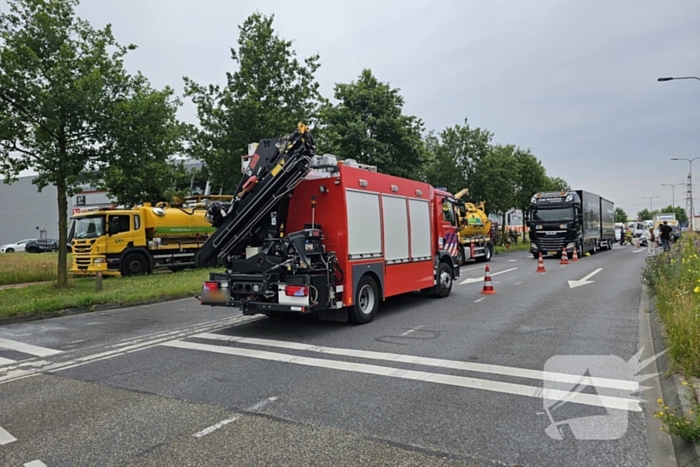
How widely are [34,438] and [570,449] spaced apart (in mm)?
4433

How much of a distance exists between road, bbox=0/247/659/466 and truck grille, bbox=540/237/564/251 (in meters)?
17.8

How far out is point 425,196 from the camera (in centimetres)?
1205

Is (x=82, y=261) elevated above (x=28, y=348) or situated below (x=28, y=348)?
above

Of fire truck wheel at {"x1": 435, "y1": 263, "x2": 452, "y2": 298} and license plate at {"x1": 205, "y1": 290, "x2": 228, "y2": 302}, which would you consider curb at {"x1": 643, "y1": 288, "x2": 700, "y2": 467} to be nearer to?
fire truck wheel at {"x1": 435, "y1": 263, "x2": 452, "y2": 298}

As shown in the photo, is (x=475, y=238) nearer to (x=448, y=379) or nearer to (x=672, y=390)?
(x=448, y=379)

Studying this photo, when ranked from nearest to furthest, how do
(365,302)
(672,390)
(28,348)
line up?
(672,390) → (28,348) → (365,302)

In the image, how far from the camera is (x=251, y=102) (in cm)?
1953

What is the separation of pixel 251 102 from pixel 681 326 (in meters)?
16.6

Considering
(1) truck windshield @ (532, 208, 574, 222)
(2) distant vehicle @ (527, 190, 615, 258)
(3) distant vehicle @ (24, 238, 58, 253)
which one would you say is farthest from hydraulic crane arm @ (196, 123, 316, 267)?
(3) distant vehicle @ (24, 238, 58, 253)

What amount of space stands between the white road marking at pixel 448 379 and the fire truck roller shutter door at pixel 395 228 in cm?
371

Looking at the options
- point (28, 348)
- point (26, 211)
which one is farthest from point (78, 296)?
Result: point (26, 211)

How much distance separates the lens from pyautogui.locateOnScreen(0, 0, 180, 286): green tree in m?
13.9

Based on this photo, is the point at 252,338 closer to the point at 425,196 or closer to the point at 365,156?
the point at 425,196

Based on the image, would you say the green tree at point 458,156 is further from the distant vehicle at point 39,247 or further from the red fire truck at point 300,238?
the distant vehicle at point 39,247
